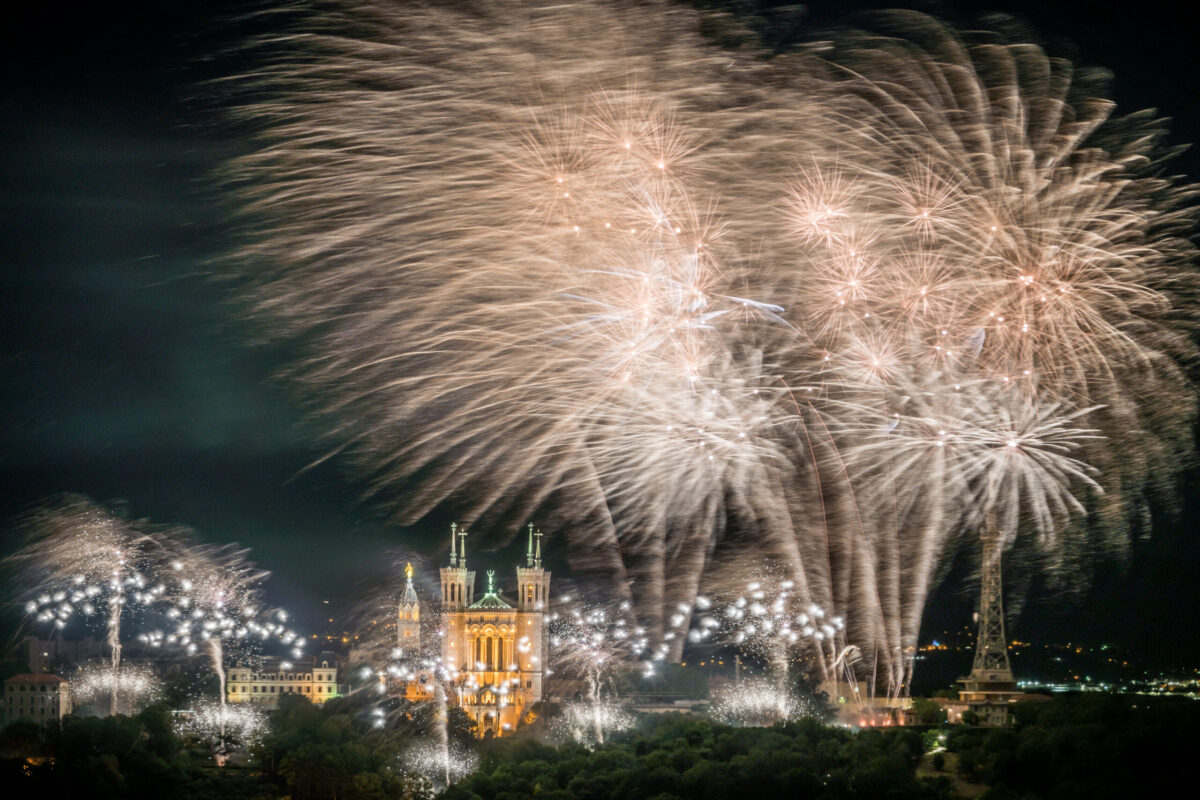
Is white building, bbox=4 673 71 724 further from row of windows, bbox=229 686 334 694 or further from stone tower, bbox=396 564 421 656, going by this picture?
stone tower, bbox=396 564 421 656

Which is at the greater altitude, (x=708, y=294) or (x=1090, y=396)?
(x=708, y=294)

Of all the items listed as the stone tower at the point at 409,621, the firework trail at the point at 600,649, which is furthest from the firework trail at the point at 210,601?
the stone tower at the point at 409,621

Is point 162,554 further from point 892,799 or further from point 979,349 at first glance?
point 979,349

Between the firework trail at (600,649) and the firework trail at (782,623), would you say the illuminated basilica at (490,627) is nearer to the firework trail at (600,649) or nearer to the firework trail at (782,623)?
the firework trail at (600,649)

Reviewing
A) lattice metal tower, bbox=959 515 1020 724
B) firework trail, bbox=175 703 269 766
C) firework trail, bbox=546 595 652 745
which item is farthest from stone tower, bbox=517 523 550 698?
lattice metal tower, bbox=959 515 1020 724

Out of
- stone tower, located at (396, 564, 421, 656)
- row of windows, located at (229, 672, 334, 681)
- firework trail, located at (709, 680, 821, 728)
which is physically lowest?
firework trail, located at (709, 680, 821, 728)

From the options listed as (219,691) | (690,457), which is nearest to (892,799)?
(690,457)
